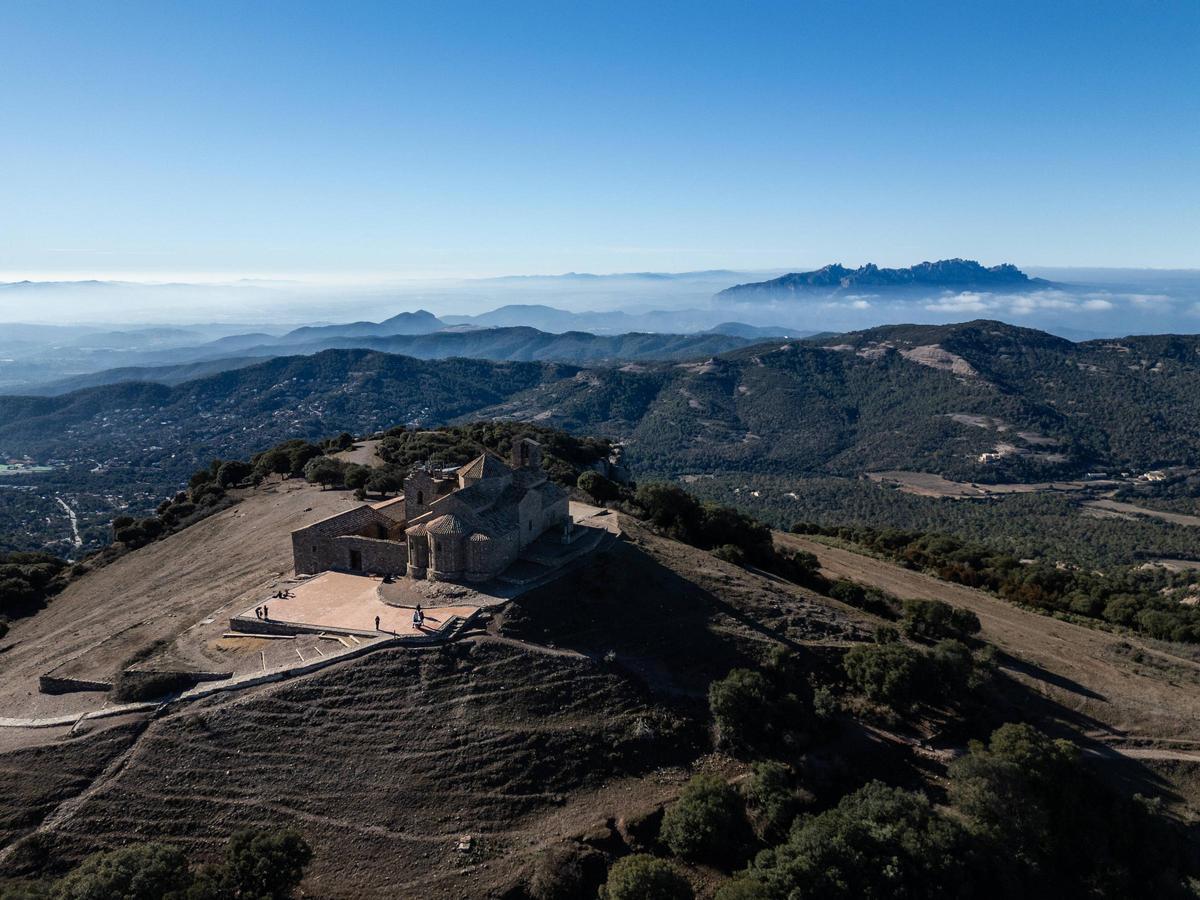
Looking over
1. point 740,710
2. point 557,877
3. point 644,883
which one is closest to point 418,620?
point 557,877

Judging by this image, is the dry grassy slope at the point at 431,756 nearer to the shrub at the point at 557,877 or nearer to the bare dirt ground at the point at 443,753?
the bare dirt ground at the point at 443,753

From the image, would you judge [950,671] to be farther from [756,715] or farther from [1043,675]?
[756,715]

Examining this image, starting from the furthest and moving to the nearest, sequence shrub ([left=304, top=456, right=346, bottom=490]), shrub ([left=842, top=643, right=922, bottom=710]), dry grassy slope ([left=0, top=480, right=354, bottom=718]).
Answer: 1. shrub ([left=304, top=456, right=346, bottom=490])
2. dry grassy slope ([left=0, top=480, right=354, bottom=718])
3. shrub ([left=842, top=643, right=922, bottom=710])

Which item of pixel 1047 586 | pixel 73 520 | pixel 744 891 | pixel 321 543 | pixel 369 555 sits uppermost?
pixel 321 543

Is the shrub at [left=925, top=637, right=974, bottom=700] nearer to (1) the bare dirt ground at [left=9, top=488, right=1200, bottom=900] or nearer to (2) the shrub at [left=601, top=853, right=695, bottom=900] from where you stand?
(1) the bare dirt ground at [left=9, top=488, right=1200, bottom=900]

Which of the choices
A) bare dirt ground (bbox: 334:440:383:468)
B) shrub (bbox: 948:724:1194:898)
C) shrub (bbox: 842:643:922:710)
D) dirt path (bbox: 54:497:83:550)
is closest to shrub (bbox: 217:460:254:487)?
bare dirt ground (bbox: 334:440:383:468)

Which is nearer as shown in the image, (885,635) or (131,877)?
(131,877)

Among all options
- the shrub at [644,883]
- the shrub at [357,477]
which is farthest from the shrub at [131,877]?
the shrub at [357,477]

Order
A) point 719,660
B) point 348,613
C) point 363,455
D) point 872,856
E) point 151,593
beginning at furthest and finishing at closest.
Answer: point 363,455 < point 151,593 < point 348,613 < point 719,660 < point 872,856
